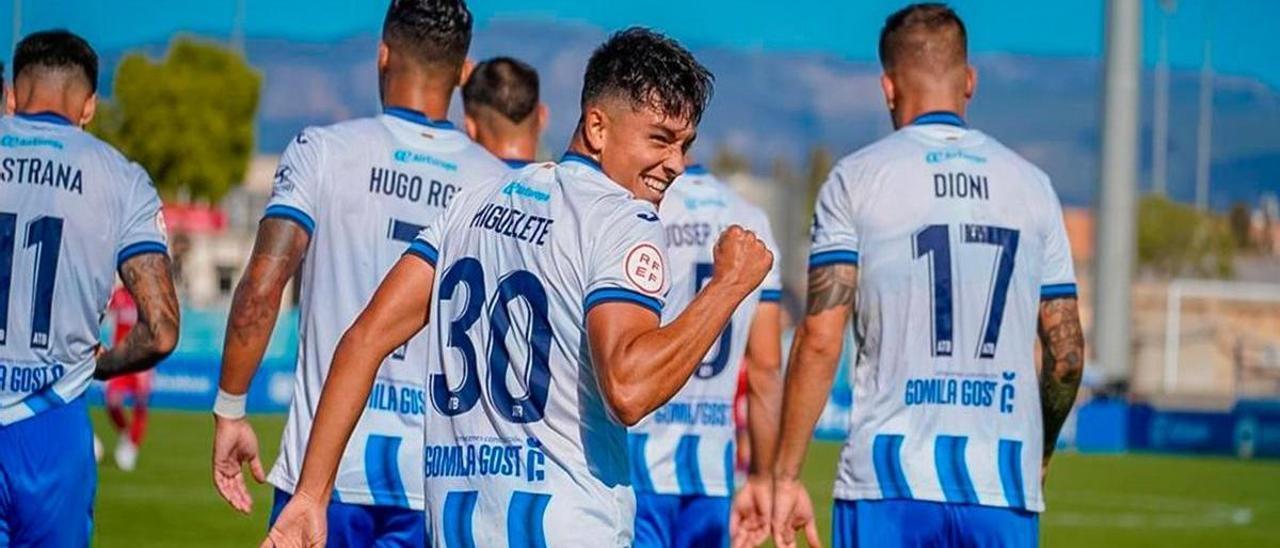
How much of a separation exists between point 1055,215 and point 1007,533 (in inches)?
43.9

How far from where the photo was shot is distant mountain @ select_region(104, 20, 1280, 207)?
130 meters

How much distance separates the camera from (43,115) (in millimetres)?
8094

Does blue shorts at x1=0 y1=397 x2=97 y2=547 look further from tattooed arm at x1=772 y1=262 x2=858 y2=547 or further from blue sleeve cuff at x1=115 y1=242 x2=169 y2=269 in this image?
tattooed arm at x1=772 y1=262 x2=858 y2=547

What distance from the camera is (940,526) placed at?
25.2 feet

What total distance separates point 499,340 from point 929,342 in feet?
7.70

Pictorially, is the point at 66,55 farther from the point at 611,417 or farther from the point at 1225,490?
the point at 1225,490

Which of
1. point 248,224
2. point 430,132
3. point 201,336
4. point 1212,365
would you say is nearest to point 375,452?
point 430,132

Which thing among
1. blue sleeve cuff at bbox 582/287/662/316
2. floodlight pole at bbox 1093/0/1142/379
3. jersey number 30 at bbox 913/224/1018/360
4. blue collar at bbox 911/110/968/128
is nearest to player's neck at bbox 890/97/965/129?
blue collar at bbox 911/110/968/128

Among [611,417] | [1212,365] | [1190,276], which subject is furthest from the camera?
[1190,276]

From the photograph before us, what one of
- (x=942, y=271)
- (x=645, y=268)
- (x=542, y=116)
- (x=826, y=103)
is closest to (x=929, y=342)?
(x=942, y=271)

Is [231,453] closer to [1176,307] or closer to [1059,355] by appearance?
[1059,355]

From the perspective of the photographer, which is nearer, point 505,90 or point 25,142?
point 25,142

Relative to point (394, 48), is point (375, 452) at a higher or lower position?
lower

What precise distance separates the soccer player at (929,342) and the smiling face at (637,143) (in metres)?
2.02
